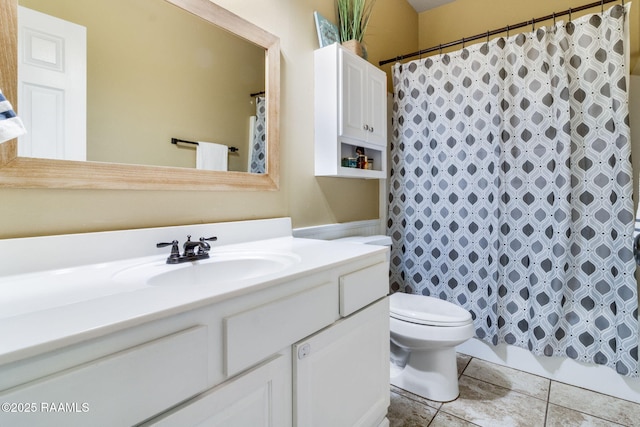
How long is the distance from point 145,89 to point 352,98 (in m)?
1.00

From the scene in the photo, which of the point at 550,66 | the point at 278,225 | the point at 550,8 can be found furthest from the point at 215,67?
the point at 550,8

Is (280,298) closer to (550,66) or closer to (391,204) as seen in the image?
(391,204)

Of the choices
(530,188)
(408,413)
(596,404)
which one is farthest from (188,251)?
(596,404)

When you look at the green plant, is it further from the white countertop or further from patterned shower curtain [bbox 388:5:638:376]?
the white countertop

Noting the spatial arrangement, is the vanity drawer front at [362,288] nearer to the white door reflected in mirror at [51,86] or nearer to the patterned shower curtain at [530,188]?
the white door reflected in mirror at [51,86]

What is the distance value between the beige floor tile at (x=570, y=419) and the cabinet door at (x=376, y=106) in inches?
63.1

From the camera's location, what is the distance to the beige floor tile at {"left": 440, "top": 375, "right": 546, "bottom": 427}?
143 cm

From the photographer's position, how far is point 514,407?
1.53 metres

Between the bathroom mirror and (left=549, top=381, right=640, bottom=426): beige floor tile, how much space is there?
5.94ft

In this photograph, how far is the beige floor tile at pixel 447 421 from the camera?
A: 4.63 ft

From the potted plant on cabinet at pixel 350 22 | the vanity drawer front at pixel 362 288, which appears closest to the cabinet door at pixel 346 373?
the vanity drawer front at pixel 362 288

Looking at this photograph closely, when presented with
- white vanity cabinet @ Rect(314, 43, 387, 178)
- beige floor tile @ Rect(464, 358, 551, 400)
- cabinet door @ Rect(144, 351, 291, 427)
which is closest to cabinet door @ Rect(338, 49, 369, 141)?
white vanity cabinet @ Rect(314, 43, 387, 178)

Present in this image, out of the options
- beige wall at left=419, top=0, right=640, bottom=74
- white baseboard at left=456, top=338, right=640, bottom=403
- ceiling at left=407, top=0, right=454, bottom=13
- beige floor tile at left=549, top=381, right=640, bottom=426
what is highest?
ceiling at left=407, top=0, right=454, bottom=13

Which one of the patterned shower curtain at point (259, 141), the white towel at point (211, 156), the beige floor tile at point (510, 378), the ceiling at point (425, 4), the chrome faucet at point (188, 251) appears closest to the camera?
the chrome faucet at point (188, 251)
